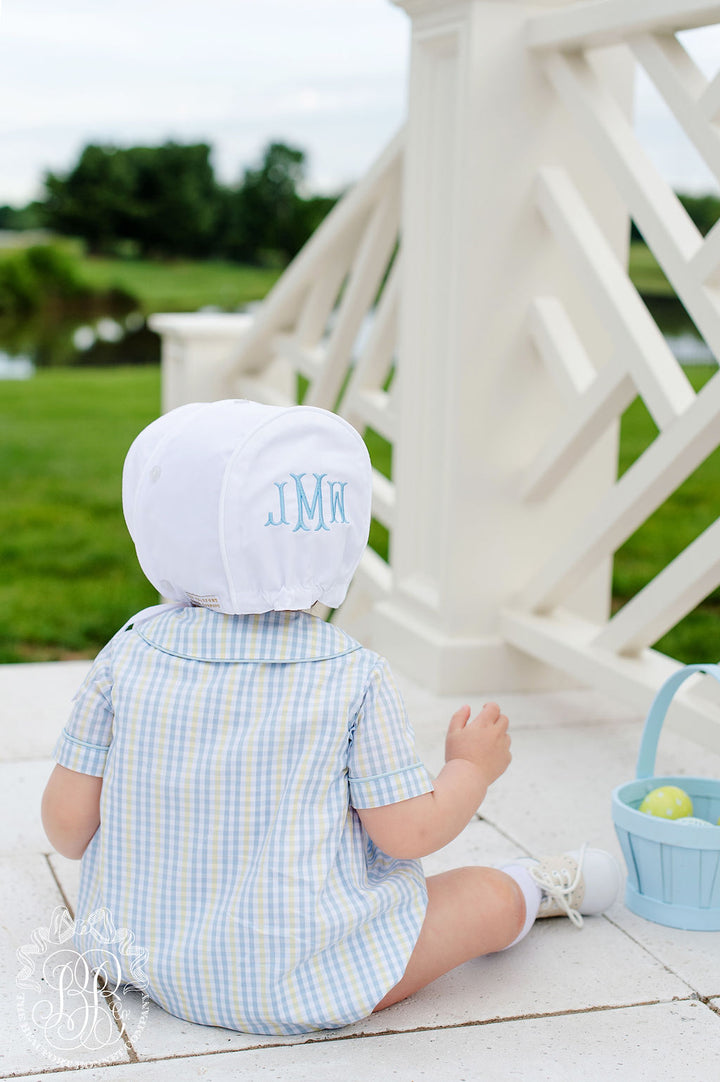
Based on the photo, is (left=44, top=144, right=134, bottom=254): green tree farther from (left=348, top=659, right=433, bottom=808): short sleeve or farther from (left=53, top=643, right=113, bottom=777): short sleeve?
(left=348, top=659, right=433, bottom=808): short sleeve

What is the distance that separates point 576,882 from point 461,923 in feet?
0.83

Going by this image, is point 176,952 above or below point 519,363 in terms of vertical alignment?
below

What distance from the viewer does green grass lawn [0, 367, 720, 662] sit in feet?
17.4

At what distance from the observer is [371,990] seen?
145cm

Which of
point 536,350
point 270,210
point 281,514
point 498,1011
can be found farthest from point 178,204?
point 498,1011

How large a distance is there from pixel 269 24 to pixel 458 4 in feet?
23.2

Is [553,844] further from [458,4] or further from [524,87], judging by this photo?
[458,4]

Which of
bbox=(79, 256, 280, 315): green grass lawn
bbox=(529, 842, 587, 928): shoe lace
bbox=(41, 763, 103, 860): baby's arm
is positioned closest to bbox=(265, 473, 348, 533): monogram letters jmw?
bbox=(41, 763, 103, 860): baby's arm

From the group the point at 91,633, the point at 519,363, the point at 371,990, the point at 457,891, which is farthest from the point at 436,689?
the point at 91,633

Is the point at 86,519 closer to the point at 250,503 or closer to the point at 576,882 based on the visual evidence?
the point at 576,882

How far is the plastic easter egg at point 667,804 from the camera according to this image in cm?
177

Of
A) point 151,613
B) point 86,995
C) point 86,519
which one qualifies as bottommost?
point 86,519

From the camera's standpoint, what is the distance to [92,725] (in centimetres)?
154

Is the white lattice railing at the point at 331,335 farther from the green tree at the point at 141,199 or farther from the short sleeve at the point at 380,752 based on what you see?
the green tree at the point at 141,199
